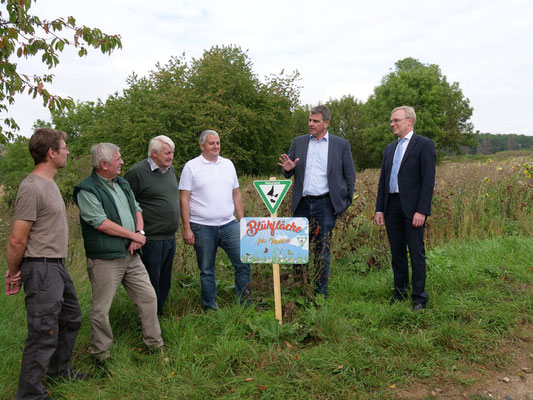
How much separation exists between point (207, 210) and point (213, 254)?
20.1 inches

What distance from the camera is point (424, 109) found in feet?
132

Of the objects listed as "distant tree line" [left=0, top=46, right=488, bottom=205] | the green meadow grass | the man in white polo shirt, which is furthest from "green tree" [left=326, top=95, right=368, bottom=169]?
the man in white polo shirt

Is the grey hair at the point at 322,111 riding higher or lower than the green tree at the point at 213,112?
lower

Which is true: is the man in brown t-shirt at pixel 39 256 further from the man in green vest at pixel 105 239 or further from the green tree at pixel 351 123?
the green tree at pixel 351 123

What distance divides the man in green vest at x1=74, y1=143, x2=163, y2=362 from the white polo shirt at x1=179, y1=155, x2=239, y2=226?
0.93 meters

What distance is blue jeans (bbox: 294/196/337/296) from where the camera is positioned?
16.3ft

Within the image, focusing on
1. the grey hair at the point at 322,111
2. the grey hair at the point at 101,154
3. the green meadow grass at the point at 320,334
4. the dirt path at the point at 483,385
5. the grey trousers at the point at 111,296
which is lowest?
the dirt path at the point at 483,385

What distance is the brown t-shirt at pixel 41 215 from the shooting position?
10.1 feet

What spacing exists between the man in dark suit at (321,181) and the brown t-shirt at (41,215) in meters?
2.52

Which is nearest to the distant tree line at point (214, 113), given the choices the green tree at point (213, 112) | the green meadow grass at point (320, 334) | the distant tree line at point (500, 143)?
the green tree at point (213, 112)

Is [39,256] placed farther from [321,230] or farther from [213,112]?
[213,112]

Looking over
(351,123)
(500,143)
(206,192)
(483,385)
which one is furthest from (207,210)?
(500,143)

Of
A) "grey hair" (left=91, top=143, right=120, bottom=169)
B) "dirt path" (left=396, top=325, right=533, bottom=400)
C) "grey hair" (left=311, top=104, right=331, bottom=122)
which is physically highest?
"grey hair" (left=311, top=104, right=331, bottom=122)

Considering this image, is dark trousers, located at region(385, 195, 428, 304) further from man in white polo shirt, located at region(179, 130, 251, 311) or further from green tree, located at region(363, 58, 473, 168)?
green tree, located at region(363, 58, 473, 168)
